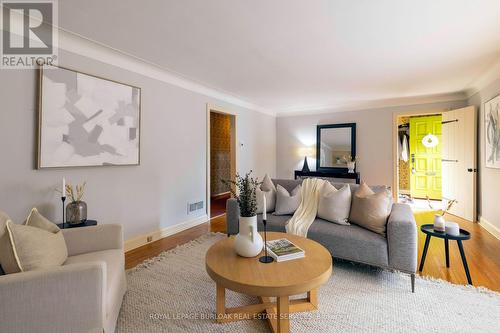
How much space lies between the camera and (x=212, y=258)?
1.73 m

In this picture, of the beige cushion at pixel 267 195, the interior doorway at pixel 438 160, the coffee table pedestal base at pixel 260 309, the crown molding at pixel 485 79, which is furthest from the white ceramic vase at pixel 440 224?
the crown molding at pixel 485 79

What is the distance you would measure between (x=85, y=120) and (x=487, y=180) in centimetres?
567

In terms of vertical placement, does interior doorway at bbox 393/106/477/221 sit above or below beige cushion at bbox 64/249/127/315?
above

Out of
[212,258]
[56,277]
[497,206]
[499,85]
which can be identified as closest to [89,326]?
[56,277]

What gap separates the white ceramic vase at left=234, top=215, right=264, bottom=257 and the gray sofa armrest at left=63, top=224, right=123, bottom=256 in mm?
1024

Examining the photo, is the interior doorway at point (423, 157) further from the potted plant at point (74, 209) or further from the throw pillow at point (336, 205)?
the potted plant at point (74, 209)

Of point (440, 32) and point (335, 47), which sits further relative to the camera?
point (335, 47)

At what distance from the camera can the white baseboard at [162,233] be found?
3.04 meters

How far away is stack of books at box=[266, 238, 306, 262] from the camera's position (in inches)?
66.5

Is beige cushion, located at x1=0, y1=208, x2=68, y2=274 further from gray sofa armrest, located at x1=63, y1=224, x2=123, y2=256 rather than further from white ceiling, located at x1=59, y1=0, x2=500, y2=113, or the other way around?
white ceiling, located at x1=59, y1=0, x2=500, y2=113

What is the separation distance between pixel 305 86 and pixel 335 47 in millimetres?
1549

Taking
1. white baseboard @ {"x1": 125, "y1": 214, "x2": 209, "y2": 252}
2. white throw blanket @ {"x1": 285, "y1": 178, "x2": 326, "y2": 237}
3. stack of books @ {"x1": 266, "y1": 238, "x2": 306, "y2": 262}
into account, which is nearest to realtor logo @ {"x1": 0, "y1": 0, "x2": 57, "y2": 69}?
white baseboard @ {"x1": 125, "y1": 214, "x2": 209, "y2": 252}

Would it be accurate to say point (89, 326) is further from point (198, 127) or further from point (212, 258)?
point (198, 127)

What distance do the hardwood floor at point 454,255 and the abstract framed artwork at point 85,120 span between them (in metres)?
1.14
